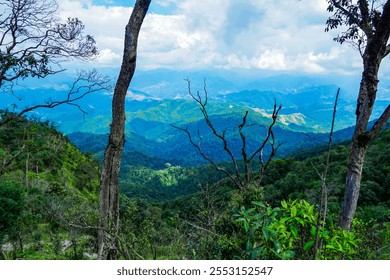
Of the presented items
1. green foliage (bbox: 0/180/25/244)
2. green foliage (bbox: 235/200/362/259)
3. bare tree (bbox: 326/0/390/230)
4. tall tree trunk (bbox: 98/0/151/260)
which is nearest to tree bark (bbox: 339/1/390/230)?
bare tree (bbox: 326/0/390/230)

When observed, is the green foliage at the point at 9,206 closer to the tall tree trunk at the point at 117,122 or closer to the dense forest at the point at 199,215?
the dense forest at the point at 199,215

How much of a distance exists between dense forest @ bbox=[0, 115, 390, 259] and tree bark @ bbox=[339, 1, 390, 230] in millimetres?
297

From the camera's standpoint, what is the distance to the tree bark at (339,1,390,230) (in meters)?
5.42

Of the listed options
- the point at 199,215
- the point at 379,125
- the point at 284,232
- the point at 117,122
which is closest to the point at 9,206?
the point at 117,122

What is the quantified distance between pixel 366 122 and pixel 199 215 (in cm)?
306

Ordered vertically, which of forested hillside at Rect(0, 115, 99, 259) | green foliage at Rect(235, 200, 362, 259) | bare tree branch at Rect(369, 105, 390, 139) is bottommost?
forested hillside at Rect(0, 115, 99, 259)

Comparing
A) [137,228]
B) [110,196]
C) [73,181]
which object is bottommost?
[73,181]

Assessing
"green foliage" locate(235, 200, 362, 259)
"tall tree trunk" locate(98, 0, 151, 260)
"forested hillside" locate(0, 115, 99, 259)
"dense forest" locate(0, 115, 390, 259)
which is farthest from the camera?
"forested hillside" locate(0, 115, 99, 259)

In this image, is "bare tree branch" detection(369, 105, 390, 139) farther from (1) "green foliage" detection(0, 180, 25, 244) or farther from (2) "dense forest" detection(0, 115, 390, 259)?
(1) "green foliage" detection(0, 180, 25, 244)

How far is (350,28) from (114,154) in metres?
6.04

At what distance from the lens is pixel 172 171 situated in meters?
108

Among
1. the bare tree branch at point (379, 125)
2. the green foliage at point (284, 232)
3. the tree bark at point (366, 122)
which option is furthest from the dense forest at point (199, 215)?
the bare tree branch at point (379, 125)
